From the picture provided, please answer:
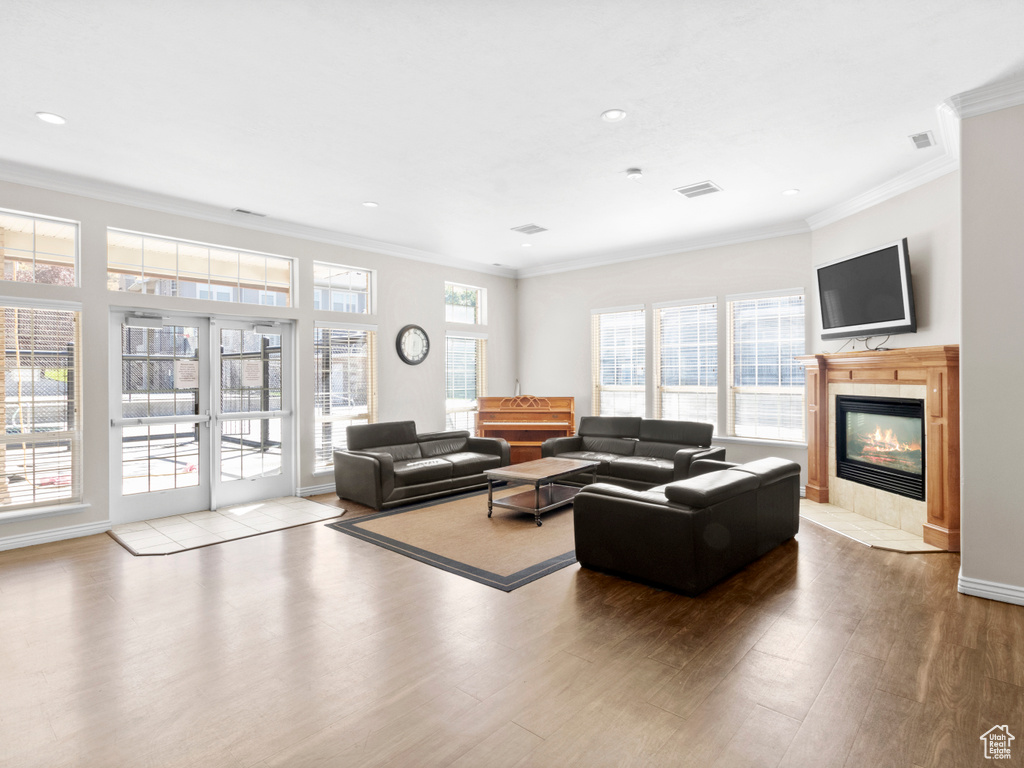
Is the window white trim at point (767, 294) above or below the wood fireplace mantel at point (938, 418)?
above

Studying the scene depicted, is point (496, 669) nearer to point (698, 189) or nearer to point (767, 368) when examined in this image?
point (698, 189)

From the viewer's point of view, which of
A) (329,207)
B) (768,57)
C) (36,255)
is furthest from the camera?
(329,207)

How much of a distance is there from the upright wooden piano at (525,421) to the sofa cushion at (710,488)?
369 centimetres

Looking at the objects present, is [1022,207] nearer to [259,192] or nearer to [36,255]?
[259,192]

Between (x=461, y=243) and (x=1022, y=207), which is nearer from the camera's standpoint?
(x=1022, y=207)

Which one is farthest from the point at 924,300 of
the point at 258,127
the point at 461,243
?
the point at 258,127

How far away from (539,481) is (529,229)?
9.65ft

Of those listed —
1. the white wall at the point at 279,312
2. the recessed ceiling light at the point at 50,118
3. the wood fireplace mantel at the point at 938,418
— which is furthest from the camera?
the white wall at the point at 279,312

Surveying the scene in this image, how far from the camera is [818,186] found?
196 inches

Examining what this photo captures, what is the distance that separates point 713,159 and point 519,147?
1.53 meters

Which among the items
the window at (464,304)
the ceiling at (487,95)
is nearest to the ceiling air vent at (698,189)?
the ceiling at (487,95)

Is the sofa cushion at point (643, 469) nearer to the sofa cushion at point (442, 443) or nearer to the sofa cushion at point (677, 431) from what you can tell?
the sofa cushion at point (677, 431)

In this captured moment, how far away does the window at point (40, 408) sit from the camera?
4.46 metres

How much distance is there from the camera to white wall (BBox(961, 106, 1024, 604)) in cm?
325
